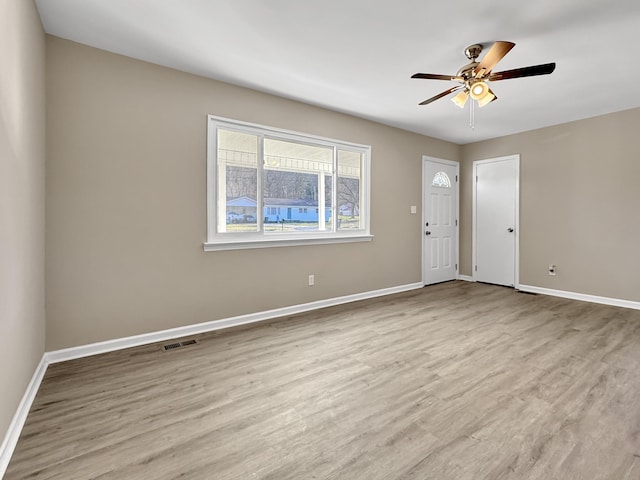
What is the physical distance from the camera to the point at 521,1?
2.04 meters

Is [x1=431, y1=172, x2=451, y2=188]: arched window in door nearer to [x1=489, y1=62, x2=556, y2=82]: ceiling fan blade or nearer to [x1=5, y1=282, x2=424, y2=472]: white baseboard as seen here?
[x1=5, y1=282, x2=424, y2=472]: white baseboard

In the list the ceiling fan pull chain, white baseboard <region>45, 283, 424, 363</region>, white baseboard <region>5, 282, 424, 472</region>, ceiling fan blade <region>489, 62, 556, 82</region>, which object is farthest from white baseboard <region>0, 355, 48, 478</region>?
the ceiling fan pull chain

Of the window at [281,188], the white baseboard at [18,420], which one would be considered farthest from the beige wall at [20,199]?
the window at [281,188]

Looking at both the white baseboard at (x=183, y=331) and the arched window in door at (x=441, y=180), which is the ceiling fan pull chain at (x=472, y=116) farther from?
the white baseboard at (x=183, y=331)

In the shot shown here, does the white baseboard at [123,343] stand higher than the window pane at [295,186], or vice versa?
the window pane at [295,186]

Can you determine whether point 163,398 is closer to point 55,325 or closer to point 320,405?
point 320,405

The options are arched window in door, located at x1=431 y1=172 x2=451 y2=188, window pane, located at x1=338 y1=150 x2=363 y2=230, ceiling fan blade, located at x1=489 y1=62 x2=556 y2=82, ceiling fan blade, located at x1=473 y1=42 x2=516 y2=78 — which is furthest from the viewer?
arched window in door, located at x1=431 y1=172 x2=451 y2=188

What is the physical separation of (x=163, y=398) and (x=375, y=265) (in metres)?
3.29

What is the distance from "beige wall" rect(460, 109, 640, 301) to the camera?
4.05 m

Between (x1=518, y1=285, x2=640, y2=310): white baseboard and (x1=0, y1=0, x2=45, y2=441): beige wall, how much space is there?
19.6 feet

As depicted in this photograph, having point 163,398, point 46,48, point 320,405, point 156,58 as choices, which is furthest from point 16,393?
point 156,58

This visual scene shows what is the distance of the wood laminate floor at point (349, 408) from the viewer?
147cm

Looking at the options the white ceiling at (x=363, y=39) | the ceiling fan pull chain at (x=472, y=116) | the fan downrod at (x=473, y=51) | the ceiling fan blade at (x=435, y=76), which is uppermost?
the ceiling fan pull chain at (x=472, y=116)

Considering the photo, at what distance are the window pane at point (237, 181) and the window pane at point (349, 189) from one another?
1.28 m
